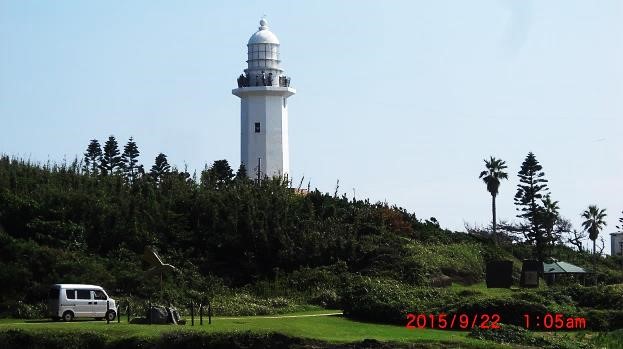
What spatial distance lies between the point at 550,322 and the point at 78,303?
12902 mm

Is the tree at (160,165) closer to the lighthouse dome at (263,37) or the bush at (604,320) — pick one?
the lighthouse dome at (263,37)

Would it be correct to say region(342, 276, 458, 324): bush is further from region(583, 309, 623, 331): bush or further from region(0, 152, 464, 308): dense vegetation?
region(0, 152, 464, 308): dense vegetation

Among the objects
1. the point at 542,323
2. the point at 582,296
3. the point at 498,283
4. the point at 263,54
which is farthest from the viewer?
the point at 263,54

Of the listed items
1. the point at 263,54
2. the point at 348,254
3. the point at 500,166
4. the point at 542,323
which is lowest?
the point at 542,323

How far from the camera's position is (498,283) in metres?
40.4

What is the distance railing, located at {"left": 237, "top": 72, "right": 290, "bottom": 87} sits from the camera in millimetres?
65938

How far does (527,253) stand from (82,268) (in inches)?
1006

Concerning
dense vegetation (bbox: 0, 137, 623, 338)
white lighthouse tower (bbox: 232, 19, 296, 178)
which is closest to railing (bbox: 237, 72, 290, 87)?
white lighthouse tower (bbox: 232, 19, 296, 178)

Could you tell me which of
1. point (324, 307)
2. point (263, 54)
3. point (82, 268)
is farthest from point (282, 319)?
point (263, 54)

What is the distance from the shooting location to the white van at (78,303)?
99.8 ft

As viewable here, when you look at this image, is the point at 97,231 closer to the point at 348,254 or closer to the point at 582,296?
the point at 348,254

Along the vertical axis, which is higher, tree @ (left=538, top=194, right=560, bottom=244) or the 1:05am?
tree @ (left=538, top=194, right=560, bottom=244)

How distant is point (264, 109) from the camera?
6625cm

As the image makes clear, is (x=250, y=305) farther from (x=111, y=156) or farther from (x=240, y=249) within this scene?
(x=111, y=156)
